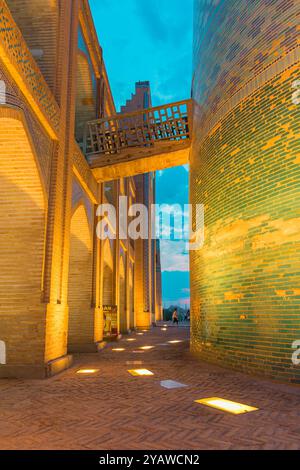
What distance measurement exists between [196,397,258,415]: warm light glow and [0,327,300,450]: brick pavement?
136 millimetres

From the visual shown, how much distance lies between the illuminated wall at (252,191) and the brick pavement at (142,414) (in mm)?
1021

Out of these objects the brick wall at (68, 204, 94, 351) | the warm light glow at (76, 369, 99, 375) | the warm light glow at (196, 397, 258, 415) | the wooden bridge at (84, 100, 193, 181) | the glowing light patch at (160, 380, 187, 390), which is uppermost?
the wooden bridge at (84, 100, 193, 181)

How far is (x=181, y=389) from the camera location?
225 inches

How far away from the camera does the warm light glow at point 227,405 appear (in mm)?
4355

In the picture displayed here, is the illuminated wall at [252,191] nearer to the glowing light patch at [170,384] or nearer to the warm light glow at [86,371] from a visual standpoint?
the glowing light patch at [170,384]

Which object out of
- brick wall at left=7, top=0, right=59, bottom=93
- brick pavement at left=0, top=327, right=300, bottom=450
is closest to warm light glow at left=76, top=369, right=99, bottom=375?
brick pavement at left=0, top=327, right=300, bottom=450

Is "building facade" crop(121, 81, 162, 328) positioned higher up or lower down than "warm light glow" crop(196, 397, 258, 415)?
higher up

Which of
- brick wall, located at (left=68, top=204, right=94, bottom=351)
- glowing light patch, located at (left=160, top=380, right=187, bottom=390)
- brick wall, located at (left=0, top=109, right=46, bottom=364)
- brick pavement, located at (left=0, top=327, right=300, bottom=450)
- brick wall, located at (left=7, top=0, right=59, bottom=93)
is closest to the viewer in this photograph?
brick pavement, located at (left=0, top=327, right=300, bottom=450)

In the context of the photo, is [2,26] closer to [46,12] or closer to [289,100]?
[46,12]

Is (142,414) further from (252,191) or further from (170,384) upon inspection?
(252,191)

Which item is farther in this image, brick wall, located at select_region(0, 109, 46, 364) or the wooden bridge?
the wooden bridge

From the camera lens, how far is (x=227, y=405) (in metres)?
4.61

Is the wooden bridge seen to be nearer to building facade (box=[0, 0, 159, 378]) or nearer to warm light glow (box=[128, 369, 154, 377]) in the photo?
building facade (box=[0, 0, 159, 378])

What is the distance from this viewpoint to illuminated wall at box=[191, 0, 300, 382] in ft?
20.4
